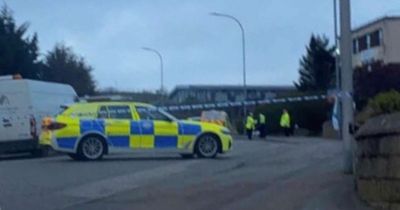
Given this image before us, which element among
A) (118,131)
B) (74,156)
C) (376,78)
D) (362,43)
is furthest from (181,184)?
(362,43)

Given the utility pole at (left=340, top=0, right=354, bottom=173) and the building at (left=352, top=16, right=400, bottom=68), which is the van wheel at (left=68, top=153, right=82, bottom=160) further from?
the building at (left=352, top=16, right=400, bottom=68)

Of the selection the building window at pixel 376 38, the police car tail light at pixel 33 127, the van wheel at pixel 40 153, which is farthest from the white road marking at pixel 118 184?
the building window at pixel 376 38

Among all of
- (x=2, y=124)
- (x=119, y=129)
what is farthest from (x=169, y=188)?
(x=2, y=124)

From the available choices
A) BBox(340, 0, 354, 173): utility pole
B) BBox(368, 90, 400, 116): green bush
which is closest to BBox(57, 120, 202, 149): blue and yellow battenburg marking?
BBox(340, 0, 354, 173): utility pole

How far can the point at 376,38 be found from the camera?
82.2 meters

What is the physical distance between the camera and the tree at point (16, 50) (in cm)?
5788

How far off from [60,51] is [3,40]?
68.2 ft

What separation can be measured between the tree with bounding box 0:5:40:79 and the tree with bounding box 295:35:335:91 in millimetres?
26261

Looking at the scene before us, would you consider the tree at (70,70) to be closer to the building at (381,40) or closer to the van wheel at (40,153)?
the building at (381,40)

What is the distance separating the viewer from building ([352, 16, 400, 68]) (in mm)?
79688

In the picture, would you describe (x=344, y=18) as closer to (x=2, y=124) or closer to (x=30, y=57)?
(x=2, y=124)

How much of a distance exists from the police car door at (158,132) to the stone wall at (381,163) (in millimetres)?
12612

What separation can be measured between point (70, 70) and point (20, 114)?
42263mm

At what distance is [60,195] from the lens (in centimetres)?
1827
